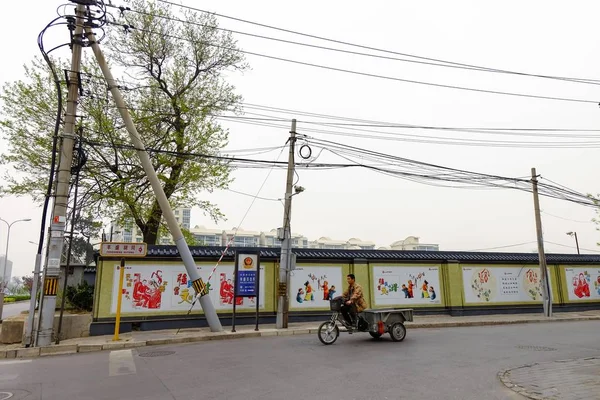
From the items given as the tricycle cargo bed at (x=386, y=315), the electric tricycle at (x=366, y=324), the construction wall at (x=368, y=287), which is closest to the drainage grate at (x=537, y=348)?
the tricycle cargo bed at (x=386, y=315)

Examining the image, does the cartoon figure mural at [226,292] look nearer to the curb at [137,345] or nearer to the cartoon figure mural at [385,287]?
the curb at [137,345]

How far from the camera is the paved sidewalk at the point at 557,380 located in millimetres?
5965

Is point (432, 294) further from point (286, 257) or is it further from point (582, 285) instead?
point (582, 285)

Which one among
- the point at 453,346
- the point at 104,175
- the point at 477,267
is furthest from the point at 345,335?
the point at 104,175

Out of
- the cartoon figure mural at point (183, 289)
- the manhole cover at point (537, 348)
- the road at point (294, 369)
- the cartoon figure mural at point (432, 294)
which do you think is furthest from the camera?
the cartoon figure mural at point (432, 294)

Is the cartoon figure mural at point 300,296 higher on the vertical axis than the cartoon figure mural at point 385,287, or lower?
lower

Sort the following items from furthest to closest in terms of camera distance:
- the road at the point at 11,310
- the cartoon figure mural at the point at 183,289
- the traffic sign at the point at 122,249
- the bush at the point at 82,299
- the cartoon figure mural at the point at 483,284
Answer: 1. the road at the point at 11,310
2. the cartoon figure mural at the point at 483,284
3. the bush at the point at 82,299
4. the cartoon figure mural at the point at 183,289
5. the traffic sign at the point at 122,249

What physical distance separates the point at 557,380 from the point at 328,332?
5.40m

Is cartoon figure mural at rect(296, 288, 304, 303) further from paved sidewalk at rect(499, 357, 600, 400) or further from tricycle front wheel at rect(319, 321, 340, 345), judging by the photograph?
paved sidewalk at rect(499, 357, 600, 400)

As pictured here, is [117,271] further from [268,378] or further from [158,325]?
[268,378]

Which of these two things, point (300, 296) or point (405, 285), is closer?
point (300, 296)

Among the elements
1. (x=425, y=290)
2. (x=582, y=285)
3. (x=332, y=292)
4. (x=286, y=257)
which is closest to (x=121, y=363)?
(x=286, y=257)

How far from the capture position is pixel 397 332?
11.3 metres

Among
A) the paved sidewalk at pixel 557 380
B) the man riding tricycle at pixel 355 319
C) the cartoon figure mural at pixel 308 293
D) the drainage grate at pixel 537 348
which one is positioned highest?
the cartoon figure mural at pixel 308 293
